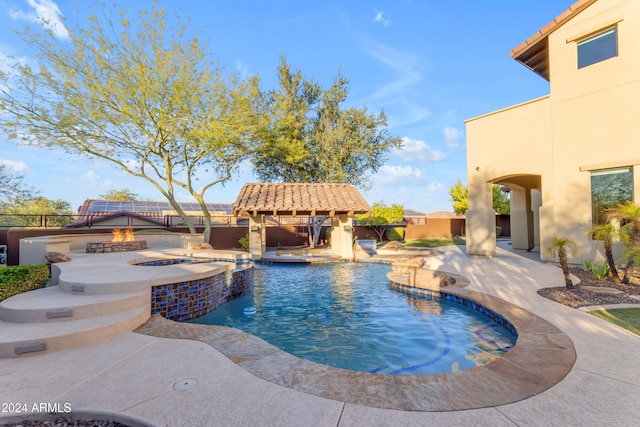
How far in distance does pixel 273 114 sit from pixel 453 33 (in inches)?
441

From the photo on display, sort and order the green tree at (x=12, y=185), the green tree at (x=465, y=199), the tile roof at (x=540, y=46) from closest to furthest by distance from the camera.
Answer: the tile roof at (x=540, y=46)
the green tree at (x=12, y=185)
the green tree at (x=465, y=199)

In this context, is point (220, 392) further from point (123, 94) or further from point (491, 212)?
point (123, 94)

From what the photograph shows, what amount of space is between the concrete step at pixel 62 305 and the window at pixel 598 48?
54.3 feet

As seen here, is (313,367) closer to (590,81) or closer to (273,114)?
(590,81)

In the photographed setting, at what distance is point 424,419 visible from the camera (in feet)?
8.43

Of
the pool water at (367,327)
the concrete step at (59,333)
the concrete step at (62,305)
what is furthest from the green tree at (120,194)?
the concrete step at (59,333)

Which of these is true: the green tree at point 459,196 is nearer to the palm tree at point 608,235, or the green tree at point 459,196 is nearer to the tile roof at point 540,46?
the tile roof at point 540,46

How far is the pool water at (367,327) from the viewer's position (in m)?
4.67

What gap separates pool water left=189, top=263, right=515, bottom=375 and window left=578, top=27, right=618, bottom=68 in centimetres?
1138

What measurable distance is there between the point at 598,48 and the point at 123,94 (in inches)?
819

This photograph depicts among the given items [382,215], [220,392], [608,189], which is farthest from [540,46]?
[220,392]

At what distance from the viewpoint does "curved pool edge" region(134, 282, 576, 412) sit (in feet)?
9.45

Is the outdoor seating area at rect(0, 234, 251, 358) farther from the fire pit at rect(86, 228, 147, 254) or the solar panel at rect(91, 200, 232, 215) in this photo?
the solar panel at rect(91, 200, 232, 215)

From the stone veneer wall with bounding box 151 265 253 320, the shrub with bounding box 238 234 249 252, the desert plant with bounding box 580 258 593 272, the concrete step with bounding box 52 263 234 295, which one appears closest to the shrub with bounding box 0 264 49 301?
the concrete step with bounding box 52 263 234 295
